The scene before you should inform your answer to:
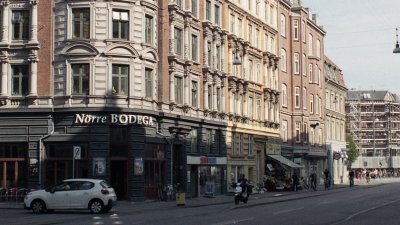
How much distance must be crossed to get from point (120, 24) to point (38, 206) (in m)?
13.7

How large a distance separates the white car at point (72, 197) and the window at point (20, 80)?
11.2m

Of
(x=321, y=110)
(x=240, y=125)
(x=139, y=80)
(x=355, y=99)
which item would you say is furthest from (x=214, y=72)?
(x=355, y=99)

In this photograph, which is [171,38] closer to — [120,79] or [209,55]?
[120,79]

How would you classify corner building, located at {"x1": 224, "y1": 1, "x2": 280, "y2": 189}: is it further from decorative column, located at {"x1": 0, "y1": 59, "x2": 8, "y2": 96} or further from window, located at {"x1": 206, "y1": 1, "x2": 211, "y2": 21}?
decorative column, located at {"x1": 0, "y1": 59, "x2": 8, "y2": 96}

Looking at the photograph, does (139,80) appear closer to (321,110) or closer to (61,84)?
(61,84)

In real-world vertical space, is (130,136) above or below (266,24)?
below

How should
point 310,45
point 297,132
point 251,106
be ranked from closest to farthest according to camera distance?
point 251,106
point 297,132
point 310,45

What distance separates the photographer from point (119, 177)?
1575 inches

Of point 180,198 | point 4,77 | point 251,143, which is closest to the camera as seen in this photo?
point 180,198

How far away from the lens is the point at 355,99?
634 feet

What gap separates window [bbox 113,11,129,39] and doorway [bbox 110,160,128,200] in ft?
24.1

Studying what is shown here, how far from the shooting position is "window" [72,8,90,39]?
3988 centimetres

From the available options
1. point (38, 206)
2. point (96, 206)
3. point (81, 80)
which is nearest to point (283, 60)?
point (81, 80)

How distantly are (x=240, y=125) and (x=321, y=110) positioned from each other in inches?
1067
